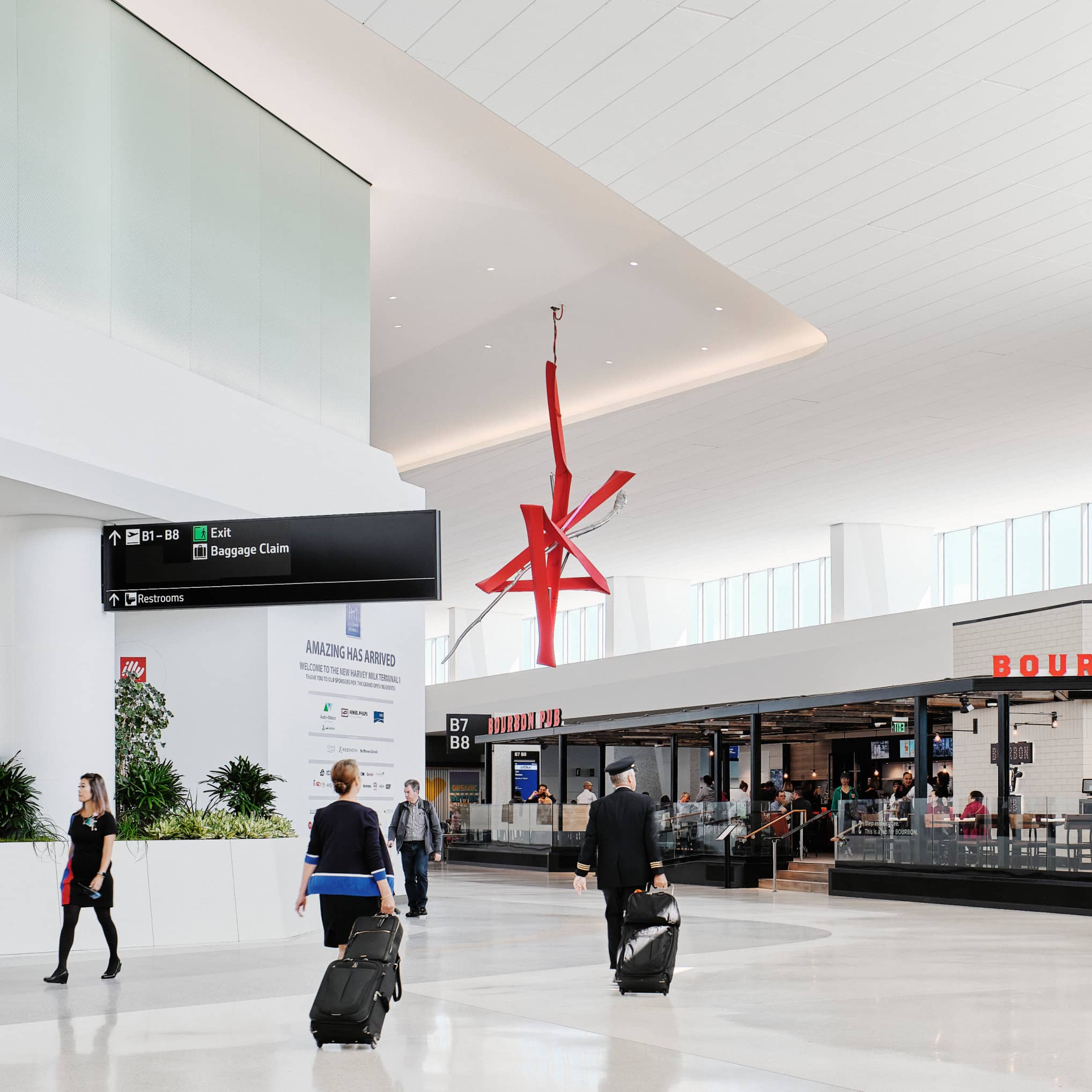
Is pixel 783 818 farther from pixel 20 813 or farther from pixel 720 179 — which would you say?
pixel 20 813

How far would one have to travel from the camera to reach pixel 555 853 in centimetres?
2627

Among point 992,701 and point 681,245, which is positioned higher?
point 681,245

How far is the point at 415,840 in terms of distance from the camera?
13.8 meters

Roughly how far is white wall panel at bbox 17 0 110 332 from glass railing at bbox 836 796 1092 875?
459 inches

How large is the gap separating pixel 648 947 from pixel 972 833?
34.0 ft

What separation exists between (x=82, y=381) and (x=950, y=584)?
2345 cm

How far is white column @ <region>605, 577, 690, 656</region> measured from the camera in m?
35.0

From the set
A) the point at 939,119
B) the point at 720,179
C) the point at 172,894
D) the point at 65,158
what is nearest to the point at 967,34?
the point at 939,119

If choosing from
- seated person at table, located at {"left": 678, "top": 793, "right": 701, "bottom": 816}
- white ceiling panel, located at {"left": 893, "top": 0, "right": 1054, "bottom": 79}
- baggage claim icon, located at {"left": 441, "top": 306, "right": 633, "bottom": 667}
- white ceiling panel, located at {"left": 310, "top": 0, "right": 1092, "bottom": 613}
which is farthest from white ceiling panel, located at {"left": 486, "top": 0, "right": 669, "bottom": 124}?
seated person at table, located at {"left": 678, "top": 793, "right": 701, "bottom": 816}

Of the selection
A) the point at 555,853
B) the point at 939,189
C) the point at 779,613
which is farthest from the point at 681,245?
the point at 779,613

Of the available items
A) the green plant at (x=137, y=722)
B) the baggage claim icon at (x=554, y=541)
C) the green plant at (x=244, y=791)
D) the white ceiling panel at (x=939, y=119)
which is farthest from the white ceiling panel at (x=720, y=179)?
the green plant at (x=137, y=722)

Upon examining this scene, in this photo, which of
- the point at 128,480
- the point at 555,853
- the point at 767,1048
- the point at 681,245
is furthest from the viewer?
the point at 555,853

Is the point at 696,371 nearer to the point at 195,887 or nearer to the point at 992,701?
the point at 992,701

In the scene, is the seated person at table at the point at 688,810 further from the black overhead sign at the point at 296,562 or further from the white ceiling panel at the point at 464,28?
the white ceiling panel at the point at 464,28
